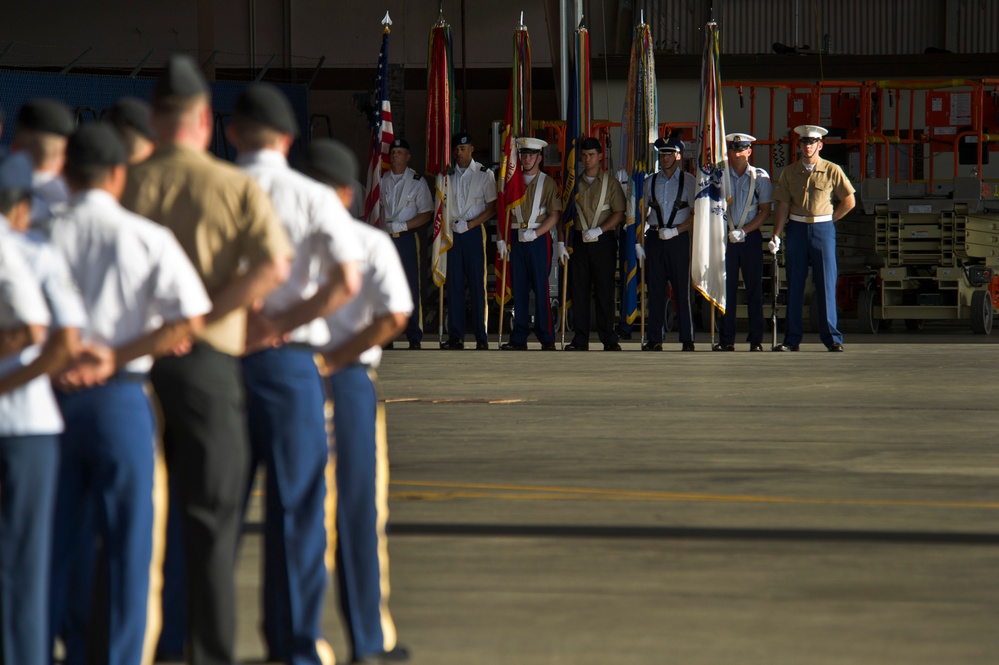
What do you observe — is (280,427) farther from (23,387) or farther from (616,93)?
(616,93)

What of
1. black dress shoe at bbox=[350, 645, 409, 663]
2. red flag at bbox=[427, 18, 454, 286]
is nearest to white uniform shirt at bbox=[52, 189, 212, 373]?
black dress shoe at bbox=[350, 645, 409, 663]

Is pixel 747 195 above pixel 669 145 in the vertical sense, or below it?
below

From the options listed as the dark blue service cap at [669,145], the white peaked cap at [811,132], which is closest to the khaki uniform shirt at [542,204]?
the dark blue service cap at [669,145]

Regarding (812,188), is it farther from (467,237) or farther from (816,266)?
(467,237)

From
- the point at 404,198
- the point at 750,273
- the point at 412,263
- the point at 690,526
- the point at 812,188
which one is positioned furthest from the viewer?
the point at 412,263

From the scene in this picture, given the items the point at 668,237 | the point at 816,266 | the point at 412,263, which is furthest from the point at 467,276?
the point at 816,266

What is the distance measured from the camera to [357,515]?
174 inches

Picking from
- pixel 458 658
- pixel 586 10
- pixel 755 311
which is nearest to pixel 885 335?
pixel 755 311

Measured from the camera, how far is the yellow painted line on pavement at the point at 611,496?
23.5ft

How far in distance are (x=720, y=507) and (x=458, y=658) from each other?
2.75m

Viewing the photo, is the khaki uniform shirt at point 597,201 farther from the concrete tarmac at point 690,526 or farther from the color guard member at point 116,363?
the color guard member at point 116,363

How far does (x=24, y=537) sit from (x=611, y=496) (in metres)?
4.01

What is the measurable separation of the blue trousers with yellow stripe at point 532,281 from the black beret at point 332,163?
42.1ft

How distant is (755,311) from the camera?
16938 mm
